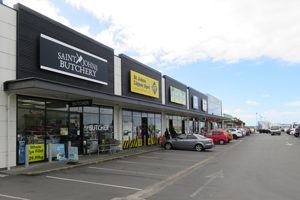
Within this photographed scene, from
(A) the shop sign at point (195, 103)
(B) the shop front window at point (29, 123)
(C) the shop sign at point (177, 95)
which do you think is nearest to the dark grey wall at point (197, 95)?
(A) the shop sign at point (195, 103)

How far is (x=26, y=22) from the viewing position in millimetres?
12477

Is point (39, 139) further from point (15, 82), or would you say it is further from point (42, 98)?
point (15, 82)

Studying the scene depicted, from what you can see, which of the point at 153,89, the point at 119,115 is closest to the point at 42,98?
the point at 119,115

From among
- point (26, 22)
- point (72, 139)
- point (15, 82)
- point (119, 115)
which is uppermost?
point (26, 22)

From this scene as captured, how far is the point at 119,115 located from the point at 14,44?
32.1ft

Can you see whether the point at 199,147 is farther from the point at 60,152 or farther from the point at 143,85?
the point at 60,152

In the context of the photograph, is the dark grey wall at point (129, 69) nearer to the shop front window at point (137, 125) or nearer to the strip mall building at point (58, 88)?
the strip mall building at point (58, 88)

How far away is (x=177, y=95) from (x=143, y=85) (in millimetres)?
10080

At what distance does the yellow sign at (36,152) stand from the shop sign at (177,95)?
1964 cm

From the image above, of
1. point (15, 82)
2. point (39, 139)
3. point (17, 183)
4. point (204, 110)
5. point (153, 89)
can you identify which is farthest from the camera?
point (204, 110)

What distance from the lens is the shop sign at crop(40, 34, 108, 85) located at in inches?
525

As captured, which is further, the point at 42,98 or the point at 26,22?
the point at 42,98

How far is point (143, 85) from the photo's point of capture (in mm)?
23734

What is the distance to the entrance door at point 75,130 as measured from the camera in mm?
15344
